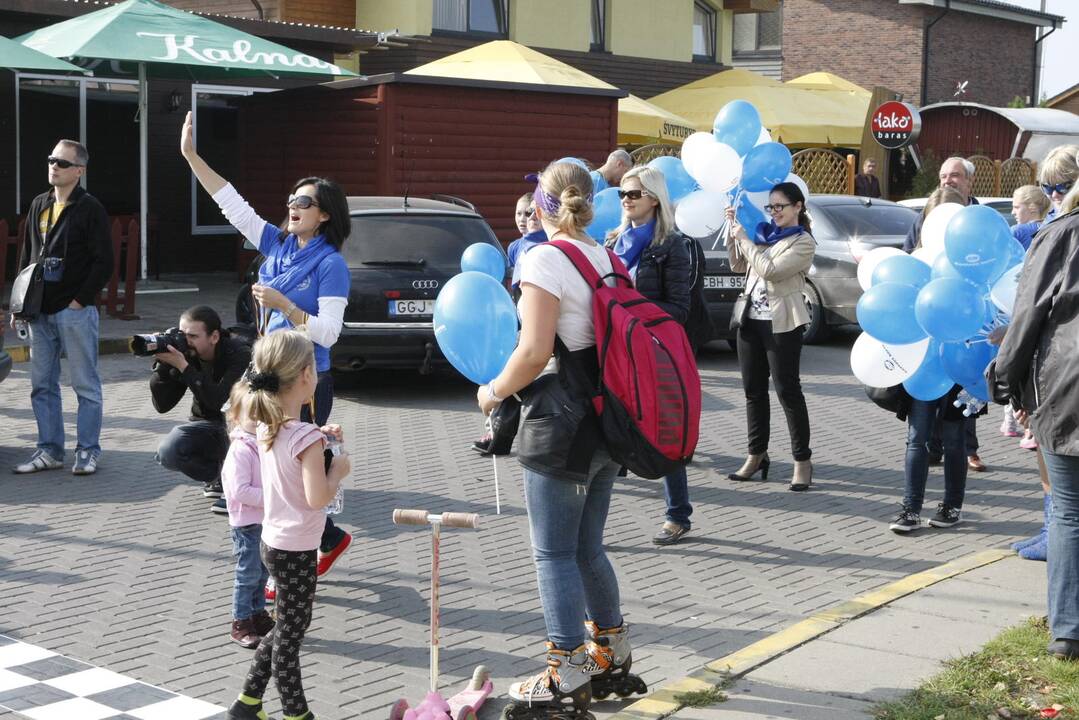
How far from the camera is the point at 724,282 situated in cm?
1348

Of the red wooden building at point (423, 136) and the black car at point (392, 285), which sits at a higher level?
the red wooden building at point (423, 136)

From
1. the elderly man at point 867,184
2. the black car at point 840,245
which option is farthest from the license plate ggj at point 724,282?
the elderly man at point 867,184

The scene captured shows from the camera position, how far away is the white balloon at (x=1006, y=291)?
586 centimetres

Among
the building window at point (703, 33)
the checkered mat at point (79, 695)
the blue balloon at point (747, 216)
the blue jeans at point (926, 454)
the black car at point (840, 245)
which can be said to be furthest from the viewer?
the building window at point (703, 33)

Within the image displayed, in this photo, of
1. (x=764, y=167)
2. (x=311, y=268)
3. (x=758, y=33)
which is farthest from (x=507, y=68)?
(x=758, y=33)

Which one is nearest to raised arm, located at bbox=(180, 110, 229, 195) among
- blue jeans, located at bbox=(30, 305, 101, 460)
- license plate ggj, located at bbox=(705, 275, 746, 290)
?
blue jeans, located at bbox=(30, 305, 101, 460)

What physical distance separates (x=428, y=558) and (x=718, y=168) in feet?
10.1

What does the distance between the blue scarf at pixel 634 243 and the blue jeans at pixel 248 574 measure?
8.49ft

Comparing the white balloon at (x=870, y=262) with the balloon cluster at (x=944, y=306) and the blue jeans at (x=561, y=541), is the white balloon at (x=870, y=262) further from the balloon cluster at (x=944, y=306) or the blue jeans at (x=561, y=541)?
the blue jeans at (x=561, y=541)

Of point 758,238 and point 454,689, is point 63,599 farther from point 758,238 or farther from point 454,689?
point 758,238

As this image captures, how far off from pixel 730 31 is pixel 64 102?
55.8 ft

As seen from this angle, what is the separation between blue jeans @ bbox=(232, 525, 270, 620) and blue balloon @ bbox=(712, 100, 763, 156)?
14.3 feet

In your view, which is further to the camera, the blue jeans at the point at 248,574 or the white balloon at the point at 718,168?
the white balloon at the point at 718,168

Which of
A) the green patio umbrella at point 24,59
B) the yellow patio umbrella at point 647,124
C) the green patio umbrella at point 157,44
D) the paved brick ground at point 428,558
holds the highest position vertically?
the green patio umbrella at point 157,44
